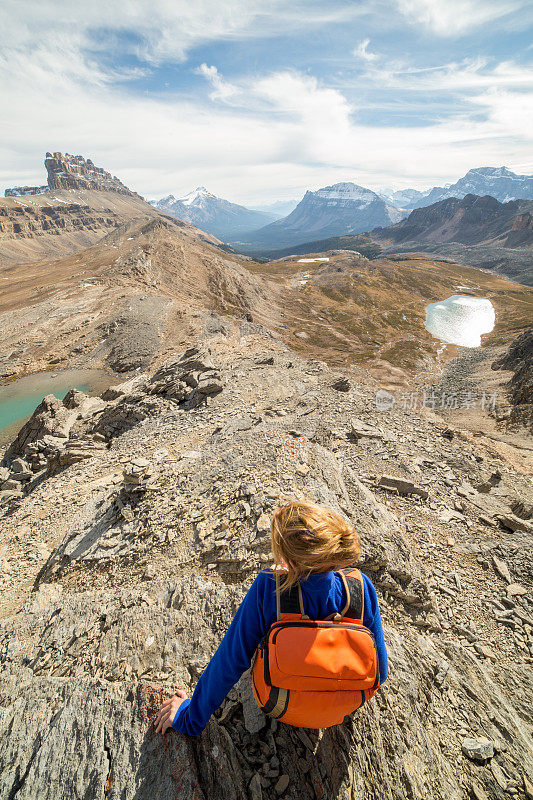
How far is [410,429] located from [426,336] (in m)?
90.2

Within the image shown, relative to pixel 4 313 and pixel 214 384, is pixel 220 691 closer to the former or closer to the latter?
pixel 214 384

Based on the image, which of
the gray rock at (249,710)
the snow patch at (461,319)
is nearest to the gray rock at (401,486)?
the gray rock at (249,710)

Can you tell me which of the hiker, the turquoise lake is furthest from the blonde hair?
the turquoise lake

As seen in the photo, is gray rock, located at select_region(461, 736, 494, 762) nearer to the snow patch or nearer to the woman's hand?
the woman's hand

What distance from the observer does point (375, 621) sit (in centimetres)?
374

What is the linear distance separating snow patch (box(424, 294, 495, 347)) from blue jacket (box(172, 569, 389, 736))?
10692 cm

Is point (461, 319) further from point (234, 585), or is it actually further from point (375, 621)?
point (375, 621)

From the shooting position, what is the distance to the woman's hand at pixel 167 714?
16.0 feet

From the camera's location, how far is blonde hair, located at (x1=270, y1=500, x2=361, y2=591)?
10.6 feet

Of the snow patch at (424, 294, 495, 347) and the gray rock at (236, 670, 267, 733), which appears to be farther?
the snow patch at (424, 294, 495, 347)

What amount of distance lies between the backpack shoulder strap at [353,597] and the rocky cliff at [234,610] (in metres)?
3.12

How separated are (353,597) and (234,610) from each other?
4.55 m

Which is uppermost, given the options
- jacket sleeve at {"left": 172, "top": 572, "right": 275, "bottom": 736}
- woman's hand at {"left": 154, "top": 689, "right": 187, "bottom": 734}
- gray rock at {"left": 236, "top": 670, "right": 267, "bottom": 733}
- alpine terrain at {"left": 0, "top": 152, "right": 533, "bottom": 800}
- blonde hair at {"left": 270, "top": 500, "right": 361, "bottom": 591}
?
blonde hair at {"left": 270, "top": 500, "right": 361, "bottom": 591}

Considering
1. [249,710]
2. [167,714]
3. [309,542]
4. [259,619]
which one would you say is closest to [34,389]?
[167,714]
